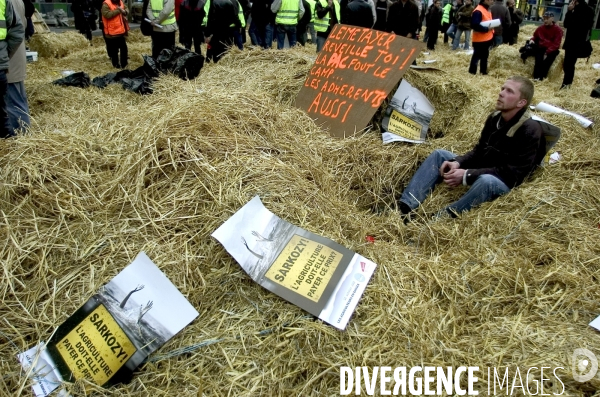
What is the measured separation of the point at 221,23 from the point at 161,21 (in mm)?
1080

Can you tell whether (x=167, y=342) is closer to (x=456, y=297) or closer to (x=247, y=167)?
(x=247, y=167)

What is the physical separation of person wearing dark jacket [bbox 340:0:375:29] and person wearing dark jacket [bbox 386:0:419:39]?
1.74 ft

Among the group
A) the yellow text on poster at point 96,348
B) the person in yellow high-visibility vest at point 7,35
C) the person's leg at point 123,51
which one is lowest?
the person's leg at point 123,51

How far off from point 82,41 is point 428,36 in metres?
9.81

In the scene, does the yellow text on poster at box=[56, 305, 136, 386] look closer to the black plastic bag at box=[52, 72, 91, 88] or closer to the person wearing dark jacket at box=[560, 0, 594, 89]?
the black plastic bag at box=[52, 72, 91, 88]

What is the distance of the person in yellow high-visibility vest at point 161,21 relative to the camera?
7.62 meters

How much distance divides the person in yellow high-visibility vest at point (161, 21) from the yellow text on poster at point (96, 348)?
6.36 meters

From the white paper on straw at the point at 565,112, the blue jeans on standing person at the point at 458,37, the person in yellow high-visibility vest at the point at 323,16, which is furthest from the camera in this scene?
the blue jeans on standing person at the point at 458,37

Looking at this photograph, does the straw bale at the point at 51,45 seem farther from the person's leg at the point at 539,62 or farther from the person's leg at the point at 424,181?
the person's leg at the point at 539,62

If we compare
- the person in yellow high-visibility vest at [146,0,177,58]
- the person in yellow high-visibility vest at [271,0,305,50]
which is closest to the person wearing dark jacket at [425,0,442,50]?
the person in yellow high-visibility vest at [271,0,305,50]

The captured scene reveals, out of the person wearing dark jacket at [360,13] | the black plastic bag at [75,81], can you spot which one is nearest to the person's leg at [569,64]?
the person wearing dark jacket at [360,13]

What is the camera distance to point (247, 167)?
2.90 meters

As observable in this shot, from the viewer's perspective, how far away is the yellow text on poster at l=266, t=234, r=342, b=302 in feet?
7.67

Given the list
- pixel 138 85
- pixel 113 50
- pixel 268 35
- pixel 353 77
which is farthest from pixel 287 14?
pixel 353 77
